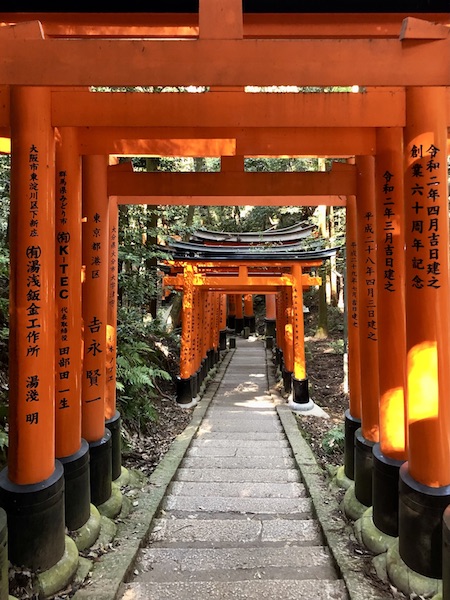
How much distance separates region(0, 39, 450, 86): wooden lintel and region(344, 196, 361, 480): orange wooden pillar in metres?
2.19

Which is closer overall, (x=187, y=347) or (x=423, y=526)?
(x=423, y=526)

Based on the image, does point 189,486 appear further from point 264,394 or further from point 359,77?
point 264,394

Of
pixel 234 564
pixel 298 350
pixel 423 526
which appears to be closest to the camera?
pixel 423 526

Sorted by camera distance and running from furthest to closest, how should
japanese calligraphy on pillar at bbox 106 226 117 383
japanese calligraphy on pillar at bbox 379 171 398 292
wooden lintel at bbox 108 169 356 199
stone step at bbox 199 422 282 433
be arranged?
stone step at bbox 199 422 282 433 → japanese calligraphy on pillar at bbox 106 226 117 383 → wooden lintel at bbox 108 169 356 199 → japanese calligraphy on pillar at bbox 379 171 398 292

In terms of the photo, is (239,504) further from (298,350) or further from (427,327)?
(298,350)

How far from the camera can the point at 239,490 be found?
4805 millimetres

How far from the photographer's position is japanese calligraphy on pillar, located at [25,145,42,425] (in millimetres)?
2922

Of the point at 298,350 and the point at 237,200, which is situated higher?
the point at 237,200

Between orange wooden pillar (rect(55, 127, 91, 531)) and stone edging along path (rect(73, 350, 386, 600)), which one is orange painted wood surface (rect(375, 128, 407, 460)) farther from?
orange wooden pillar (rect(55, 127, 91, 531))

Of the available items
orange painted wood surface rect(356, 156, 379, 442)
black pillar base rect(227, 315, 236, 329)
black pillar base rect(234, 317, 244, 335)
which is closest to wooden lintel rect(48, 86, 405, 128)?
orange painted wood surface rect(356, 156, 379, 442)

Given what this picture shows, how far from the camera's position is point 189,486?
4.90 metres

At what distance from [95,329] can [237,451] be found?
11.0ft

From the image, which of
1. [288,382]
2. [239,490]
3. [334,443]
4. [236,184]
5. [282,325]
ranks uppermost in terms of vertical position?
[236,184]

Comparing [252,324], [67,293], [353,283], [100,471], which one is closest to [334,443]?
[353,283]
